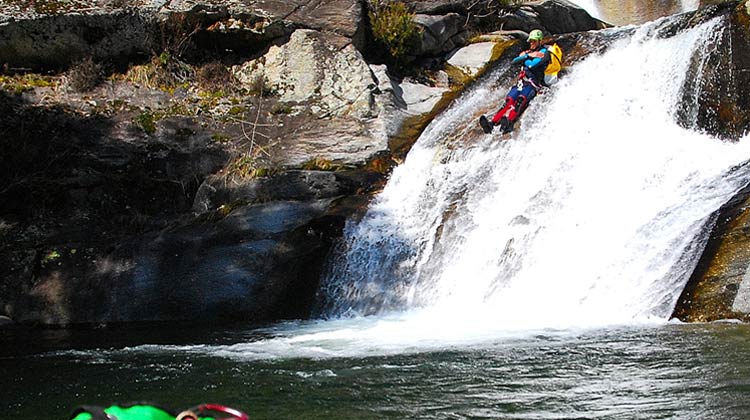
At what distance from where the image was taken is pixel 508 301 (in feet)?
31.7

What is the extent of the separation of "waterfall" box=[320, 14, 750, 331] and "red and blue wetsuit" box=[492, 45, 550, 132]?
248 mm

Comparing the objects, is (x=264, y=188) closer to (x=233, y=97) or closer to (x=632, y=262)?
(x=233, y=97)

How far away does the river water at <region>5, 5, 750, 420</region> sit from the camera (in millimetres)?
5691

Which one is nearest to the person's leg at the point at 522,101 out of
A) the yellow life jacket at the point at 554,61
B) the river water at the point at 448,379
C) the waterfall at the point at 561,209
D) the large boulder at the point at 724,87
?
the waterfall at the point at 561,209

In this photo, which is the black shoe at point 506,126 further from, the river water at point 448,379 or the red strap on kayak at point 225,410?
the red strap on kayak at point 225,410

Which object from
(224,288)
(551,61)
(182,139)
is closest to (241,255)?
(224,288)

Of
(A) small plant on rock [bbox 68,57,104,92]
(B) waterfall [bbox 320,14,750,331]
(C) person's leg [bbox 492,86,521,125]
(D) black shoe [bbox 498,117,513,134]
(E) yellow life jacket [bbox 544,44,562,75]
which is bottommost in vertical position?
(B) waterfall [bbox 320,14,750,331]

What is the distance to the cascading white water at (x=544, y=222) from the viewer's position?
8789 millimetres

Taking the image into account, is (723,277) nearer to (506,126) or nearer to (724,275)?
(724,275)

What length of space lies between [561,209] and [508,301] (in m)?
1.81

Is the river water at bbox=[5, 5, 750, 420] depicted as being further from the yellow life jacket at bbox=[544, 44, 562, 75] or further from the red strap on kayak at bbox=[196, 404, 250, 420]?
the red strap on kayak at bbox=[196, 404, 250, 420]

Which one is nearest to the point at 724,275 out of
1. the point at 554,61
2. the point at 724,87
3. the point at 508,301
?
the point at 508,301

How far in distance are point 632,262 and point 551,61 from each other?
5528 mm

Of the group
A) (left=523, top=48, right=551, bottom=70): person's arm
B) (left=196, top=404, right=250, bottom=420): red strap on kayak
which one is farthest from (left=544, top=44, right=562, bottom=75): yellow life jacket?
(left=196, top=404, right=250, bottom=420): red strap on kayak
